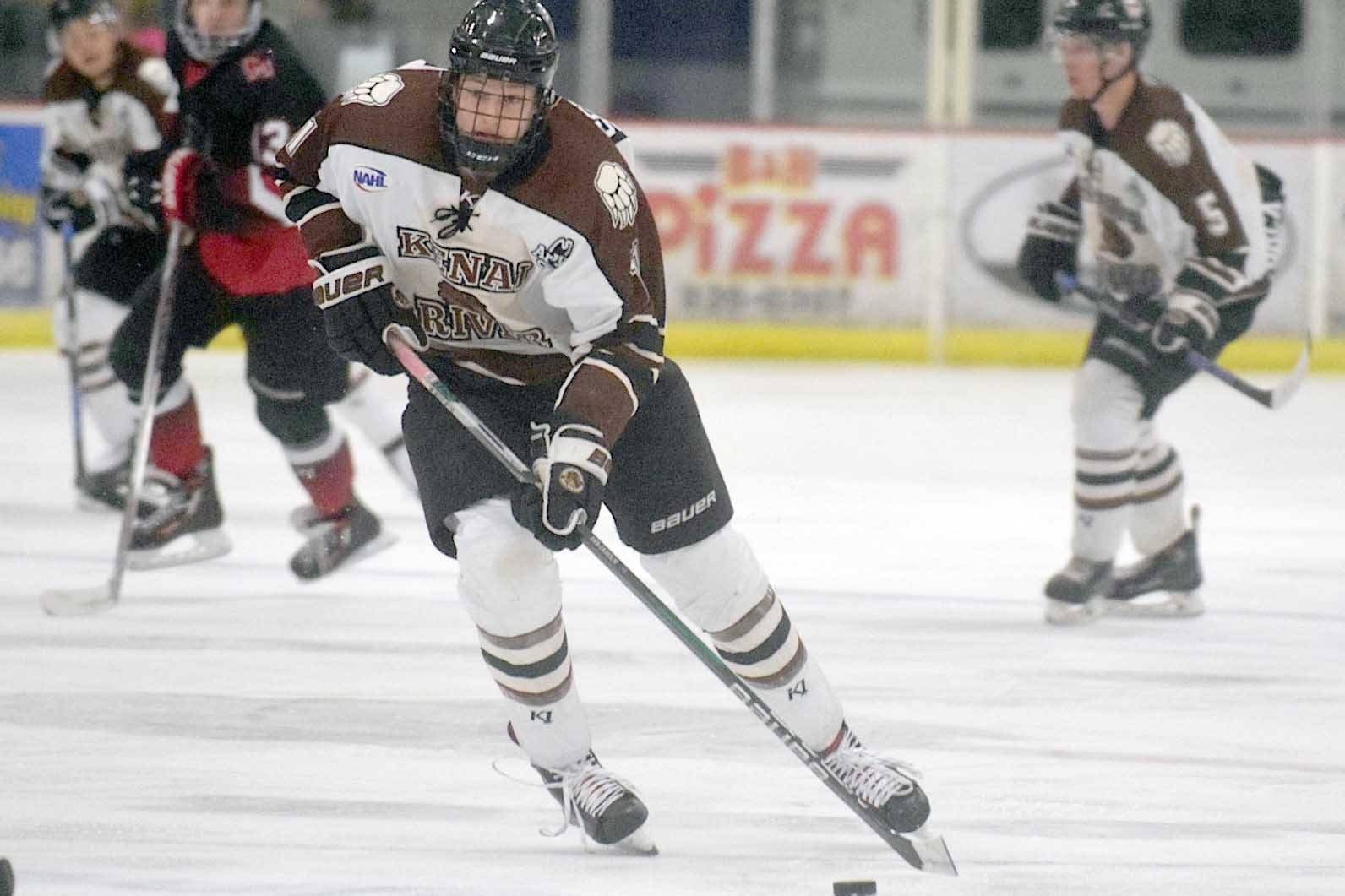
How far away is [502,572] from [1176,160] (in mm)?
1844

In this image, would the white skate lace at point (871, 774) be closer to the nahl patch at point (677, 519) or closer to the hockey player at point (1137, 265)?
the nahl patch at point (677, 519)

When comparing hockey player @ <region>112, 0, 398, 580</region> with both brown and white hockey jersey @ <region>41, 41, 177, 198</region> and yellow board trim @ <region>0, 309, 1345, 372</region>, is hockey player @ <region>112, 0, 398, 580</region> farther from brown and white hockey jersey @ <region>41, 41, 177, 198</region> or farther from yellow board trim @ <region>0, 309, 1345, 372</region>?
yellow board trim @ <region>0, 309, 1345, 372</region>

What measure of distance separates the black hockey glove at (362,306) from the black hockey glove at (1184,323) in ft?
5.46

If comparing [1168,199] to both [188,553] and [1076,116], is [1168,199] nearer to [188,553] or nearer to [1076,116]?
[1076,116]

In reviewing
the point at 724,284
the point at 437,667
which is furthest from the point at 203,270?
the point at 724,284

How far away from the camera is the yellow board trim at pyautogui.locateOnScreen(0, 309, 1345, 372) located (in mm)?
7777

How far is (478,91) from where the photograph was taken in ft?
8.18

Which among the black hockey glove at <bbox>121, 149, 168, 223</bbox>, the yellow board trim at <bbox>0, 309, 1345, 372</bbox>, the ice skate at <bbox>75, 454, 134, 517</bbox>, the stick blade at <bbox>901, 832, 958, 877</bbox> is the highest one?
the black hockey glove at <bbox>121, 149, 168, 223</bbox>

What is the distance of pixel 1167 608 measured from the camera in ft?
13.8

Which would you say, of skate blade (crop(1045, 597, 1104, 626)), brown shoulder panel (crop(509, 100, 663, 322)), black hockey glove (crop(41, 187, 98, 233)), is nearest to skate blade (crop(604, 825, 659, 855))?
brown shoulder panel (crop(509, 100, 663, 322))

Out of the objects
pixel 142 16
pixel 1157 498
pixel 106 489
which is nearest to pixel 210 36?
pixel 106 489

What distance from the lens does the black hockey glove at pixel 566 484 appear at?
8.17 feet

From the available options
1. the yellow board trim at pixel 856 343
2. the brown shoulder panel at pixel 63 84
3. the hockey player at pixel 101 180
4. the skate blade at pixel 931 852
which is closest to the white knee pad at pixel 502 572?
the skate blade at pixel 931 852

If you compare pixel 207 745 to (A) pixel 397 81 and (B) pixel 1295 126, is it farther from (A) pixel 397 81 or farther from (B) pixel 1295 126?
(B) pixel 1295 126
